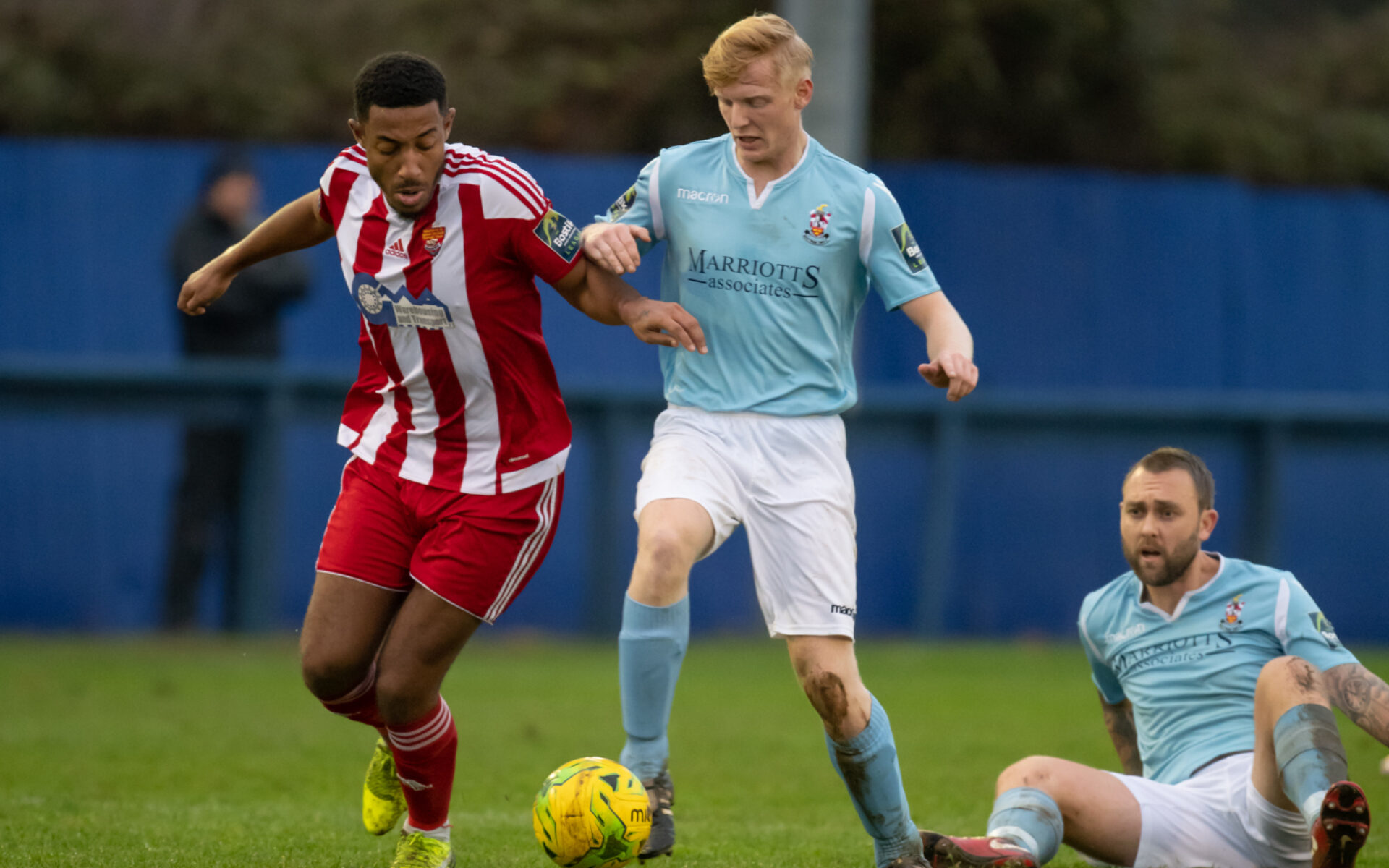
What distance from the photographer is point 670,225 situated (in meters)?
5.36

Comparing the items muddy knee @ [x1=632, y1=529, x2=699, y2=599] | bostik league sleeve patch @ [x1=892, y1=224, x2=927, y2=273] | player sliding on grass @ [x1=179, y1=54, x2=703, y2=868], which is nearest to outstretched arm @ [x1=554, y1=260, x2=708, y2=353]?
player sliding on grass @ [x1=179, y1=54, x2=703, y2=868]

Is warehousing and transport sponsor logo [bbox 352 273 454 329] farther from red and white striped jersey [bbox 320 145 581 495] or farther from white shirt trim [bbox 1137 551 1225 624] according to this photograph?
white shirt trim [bbox 1137 551 1225 624]

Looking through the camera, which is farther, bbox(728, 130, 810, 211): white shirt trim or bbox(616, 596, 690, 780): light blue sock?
bbox(728, 130, 810, 211): white shirt trim

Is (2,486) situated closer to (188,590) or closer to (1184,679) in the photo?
(188,590)

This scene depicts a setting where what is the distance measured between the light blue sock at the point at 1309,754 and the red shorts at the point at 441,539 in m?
2.14

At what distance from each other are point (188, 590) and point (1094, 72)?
817 centimetres

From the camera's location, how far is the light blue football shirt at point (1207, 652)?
5.30 meters

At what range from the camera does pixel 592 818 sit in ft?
15.1

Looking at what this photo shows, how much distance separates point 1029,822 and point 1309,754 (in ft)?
2.60

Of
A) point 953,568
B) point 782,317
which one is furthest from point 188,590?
point 782,317

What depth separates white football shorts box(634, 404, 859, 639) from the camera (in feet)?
16.4

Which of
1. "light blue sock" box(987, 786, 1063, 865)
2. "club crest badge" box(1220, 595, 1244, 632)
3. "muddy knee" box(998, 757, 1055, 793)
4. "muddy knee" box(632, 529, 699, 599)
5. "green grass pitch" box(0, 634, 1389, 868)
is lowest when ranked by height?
"green grass pitch" box(0, 634, 1389, 868)

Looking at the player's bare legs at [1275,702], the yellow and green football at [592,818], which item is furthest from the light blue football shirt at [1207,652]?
the yellow and green football at [592,818]

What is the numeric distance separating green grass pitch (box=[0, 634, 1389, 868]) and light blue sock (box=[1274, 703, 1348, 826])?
80cm
